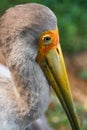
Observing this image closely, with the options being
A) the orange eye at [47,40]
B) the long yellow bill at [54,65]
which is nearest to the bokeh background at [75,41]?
the long yellow bill at [54,65]

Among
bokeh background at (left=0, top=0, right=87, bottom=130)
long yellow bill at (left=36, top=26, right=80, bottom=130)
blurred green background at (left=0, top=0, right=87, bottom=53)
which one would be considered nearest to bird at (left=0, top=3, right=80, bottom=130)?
long yellow bill at (left=36, top=26, right=80, bottom=130)

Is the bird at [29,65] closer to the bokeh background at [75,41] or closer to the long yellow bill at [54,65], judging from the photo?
the long yellow bill at [54,65]

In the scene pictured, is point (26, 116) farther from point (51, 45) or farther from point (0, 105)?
point (51, 45)

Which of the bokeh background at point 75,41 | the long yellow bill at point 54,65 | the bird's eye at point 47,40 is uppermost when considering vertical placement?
the bird's eye at point 47,40

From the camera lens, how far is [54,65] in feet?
11.6

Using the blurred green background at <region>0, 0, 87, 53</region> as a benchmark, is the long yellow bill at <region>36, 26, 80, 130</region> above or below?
above

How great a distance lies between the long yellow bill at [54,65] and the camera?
3.45 m

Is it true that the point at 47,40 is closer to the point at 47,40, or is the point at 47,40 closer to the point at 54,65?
the point at 47,40

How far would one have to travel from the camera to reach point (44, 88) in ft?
11.7

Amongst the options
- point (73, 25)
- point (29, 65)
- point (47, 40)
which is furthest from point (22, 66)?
point (73, 25)

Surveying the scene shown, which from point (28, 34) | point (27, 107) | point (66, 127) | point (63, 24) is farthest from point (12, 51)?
point (63, 24)

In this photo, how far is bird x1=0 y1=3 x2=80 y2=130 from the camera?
11.1 feet

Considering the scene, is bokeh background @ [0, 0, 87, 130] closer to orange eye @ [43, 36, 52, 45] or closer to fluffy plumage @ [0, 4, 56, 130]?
fluffy plumage @ [0, 4, 56, 130]

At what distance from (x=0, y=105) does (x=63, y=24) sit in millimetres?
3064
